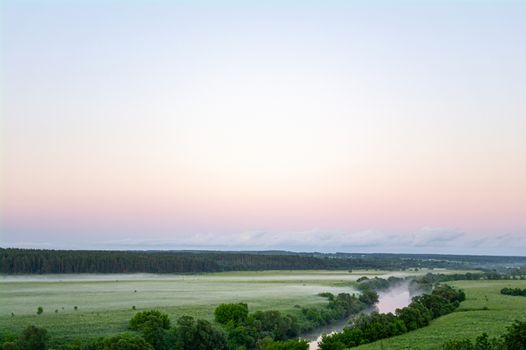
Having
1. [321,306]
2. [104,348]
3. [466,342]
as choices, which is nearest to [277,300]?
[321,306]

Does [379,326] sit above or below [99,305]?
below

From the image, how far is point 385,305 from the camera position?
125 m

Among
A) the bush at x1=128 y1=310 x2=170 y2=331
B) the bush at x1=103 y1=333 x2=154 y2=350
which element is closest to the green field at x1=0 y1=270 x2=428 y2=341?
the bush at x1=128 y1=310 x2=170 y2=331

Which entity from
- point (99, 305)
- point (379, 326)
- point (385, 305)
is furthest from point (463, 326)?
point (385, 305)

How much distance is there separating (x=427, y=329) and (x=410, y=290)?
306 ft

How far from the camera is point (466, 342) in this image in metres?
43.1

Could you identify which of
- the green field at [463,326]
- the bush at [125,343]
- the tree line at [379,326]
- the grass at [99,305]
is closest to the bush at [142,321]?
the grass at [99,305]

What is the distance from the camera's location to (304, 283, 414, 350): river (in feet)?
257

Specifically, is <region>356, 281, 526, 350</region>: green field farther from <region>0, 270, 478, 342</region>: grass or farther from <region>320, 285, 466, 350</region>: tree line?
<region>0, 270, 478, 342</region>: grass

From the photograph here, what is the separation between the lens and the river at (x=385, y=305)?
78438mm

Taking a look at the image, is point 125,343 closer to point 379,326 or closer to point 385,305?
point 379,326

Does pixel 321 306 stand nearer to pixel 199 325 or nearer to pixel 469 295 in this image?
pixel 469 295

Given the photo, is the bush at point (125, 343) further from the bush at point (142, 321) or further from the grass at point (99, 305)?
the bush at point (142, 321)

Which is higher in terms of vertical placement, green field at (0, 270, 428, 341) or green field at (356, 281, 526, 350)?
green field at (0, 270, 428, 341)
